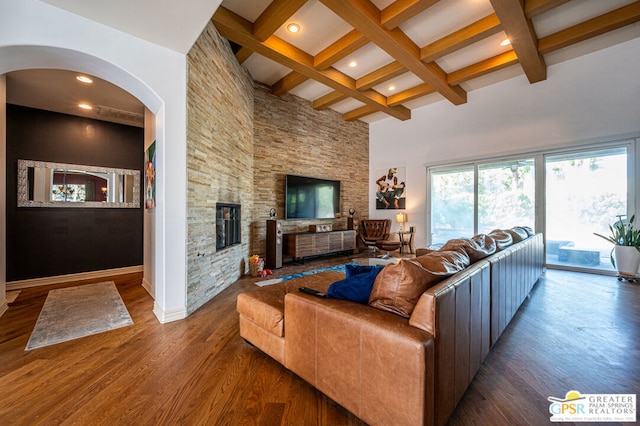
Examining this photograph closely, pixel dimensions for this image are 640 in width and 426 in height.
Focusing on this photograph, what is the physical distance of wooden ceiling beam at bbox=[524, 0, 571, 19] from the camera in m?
2.88

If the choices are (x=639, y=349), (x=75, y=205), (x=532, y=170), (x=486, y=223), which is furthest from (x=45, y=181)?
(x=532, y=170)

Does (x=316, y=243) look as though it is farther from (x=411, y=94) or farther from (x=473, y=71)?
(x=473, y=71)

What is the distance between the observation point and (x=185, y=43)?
98.0 inches

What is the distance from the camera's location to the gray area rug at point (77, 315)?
2.28 metres

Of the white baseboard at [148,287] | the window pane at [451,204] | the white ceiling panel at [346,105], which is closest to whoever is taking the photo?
the white baseboard at [148,287]

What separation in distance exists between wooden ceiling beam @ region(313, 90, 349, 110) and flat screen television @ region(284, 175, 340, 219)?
1.72 meters

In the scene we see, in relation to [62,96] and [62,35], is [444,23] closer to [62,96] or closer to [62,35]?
[62,35]

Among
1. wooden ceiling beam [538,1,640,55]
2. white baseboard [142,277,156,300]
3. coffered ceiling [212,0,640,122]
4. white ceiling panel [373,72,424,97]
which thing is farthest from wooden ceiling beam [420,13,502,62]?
white baseboard [142,277,156,300]

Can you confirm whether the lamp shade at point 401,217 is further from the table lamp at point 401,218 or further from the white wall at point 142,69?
the white wall at point 142,69

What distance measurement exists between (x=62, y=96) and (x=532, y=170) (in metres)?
7.98

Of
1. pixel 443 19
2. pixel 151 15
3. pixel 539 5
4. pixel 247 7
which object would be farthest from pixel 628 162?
pixel 151 15

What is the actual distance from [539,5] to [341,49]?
2345 mm

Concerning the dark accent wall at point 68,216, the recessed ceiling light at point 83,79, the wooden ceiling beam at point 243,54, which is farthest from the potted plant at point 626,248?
the dark accent wall at point 68,216

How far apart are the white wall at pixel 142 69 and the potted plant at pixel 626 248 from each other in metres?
6.25
